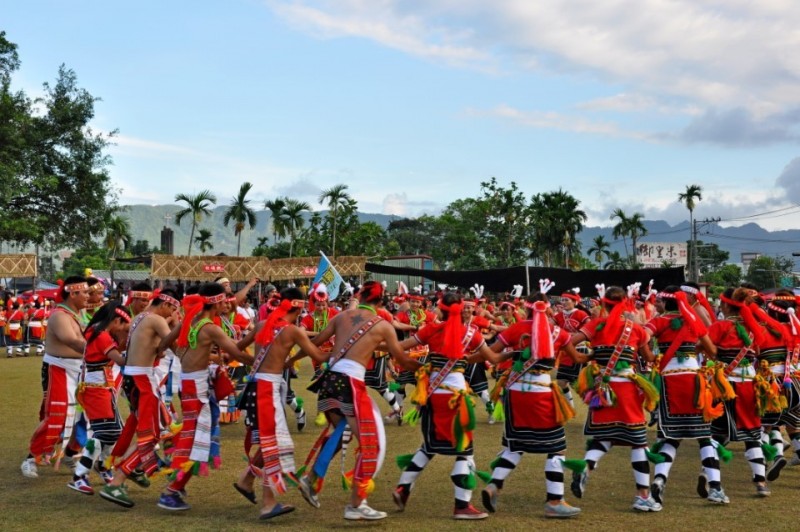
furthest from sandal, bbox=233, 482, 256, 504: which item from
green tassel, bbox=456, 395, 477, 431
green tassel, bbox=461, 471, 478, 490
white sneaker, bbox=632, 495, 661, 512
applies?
white sneaker, bbox=632, 495, 661, 512

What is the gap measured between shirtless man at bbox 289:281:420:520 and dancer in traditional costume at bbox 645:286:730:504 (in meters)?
2.83

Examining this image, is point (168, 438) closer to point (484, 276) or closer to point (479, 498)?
point (479, 498)

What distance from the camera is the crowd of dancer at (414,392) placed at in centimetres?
800

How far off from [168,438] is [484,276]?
22.9 meters

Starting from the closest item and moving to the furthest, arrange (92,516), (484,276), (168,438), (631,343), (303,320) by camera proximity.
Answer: (92,516) → (631,343) → (168,438) → (303,320) → (484,276)

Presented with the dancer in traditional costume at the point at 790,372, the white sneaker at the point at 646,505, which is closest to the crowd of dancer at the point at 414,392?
the white sneaker at the point at 646,505

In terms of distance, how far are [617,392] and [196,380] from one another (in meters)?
4.26

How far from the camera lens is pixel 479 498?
892 cm

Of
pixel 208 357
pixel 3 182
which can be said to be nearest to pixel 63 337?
pixel 208 357

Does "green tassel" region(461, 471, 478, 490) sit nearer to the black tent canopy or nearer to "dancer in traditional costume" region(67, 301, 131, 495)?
"dancer in traditional costume" region(67, 301, 131, 495)

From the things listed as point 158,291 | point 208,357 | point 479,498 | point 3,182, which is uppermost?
point 3,182

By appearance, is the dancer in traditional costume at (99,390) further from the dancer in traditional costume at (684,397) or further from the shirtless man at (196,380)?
the dancer in traditional costume at (684,397)

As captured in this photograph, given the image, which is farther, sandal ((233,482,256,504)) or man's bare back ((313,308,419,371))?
sandal ((233,482,256,504))

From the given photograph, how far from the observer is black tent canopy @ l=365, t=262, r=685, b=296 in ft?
89.7
